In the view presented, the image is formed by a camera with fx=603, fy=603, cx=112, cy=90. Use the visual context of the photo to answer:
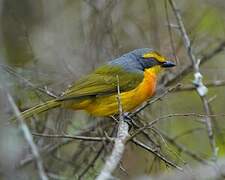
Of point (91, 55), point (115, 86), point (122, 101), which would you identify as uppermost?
point (91, 55)

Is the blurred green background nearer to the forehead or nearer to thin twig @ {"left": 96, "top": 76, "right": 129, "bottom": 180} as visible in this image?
the forehead

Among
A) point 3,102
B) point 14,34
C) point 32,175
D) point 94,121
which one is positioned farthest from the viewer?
point 14,34

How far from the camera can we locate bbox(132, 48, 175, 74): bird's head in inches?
241

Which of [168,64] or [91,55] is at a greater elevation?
[91,55]

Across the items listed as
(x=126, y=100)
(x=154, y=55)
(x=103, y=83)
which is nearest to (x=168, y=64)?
(x=154, y=55)

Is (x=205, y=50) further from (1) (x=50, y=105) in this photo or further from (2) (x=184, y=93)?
(1) (x=50, y=105)

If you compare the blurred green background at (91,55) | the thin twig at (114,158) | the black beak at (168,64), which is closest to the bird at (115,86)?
the black beak at (168,64)

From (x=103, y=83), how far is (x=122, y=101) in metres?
0.26

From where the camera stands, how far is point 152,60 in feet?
20.4

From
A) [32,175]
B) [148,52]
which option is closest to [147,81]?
[148,52]

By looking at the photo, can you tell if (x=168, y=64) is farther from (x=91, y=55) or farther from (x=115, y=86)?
(x=91, y=55)

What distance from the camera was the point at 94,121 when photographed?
6473 mm

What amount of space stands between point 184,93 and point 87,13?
1.52 meters

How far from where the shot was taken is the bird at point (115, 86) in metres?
5.61
